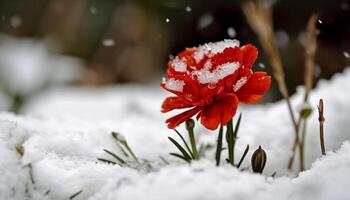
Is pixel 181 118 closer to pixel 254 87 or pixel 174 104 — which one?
pixel 174 104

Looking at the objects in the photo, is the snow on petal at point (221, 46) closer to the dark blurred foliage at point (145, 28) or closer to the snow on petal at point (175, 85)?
the snow on petal at point (175, 85)

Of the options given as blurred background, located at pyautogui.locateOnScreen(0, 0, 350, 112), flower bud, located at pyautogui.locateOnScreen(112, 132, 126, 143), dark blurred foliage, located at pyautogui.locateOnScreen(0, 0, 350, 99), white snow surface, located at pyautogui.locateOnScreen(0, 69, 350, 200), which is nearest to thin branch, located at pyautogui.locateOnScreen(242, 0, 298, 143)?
white snow surface, located at pyautogui.locateOnScreen(0, 69, 350, 200)

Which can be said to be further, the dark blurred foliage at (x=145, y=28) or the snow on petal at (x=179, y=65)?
the dark blurred foliage at (x=145, y=28)

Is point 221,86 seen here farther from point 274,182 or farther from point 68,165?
point 68,165

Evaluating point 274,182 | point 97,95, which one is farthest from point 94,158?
point 97,95

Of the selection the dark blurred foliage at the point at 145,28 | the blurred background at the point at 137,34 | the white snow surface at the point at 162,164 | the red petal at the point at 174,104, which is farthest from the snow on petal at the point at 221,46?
the dark blurred foliage at the point at 145,28
